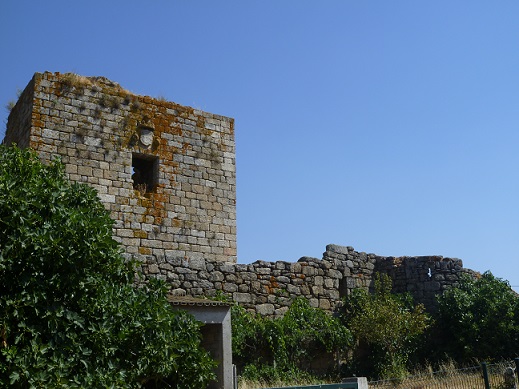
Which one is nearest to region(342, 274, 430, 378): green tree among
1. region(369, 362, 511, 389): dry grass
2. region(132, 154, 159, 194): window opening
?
region(369, 362, 511, 389): dry grass

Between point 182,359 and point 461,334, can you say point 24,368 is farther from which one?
point 461,334

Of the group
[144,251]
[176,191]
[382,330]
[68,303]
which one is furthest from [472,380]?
[176,191]

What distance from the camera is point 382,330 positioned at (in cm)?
1451

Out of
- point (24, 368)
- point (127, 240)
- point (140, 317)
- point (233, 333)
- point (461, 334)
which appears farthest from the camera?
point (461, 334)

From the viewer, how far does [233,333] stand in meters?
12.7

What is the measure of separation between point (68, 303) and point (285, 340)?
19.5 ft

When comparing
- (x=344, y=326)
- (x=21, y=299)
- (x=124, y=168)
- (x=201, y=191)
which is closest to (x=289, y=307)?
(x=344, y=326)

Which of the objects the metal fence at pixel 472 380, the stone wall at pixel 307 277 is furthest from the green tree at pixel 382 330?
the metal fence at pixel 472 380

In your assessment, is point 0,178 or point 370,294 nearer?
point 0,178

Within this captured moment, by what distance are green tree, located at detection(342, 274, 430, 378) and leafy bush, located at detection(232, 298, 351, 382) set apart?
Answer: 487mm

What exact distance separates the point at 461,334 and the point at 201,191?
6567 millimetres

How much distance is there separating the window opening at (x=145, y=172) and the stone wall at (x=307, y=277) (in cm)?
259

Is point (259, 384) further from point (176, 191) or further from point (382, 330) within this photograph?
point (176, 191)

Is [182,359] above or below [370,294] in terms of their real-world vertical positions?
below
